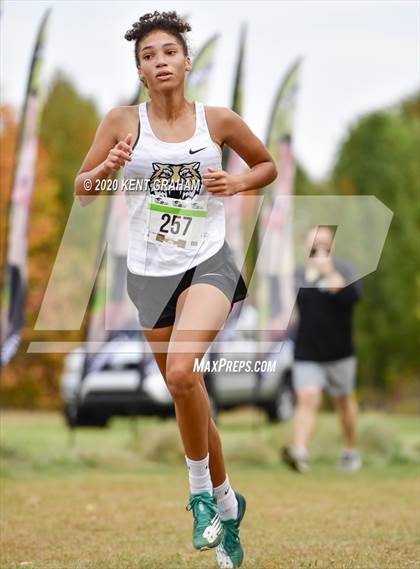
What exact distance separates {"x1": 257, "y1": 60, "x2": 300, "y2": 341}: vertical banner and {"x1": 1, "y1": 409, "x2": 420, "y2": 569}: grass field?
6.18ft

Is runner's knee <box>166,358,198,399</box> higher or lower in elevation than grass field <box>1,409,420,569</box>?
higher

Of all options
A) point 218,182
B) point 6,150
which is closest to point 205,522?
point 218,182

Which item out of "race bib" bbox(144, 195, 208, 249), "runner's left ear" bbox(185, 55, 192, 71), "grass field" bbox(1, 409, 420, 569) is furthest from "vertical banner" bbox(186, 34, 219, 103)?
"race bib" bbox(144, 195, 208, 249)

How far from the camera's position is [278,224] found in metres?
13.6

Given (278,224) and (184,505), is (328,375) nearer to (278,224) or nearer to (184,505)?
(184,505)

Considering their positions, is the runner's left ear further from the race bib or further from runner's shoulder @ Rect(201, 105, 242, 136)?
the race bib

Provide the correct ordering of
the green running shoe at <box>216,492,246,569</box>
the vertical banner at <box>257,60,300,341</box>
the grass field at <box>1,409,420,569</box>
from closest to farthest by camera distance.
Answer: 1. the green running shoe at <box>216,492,246,569</box>
2. the grass field at <box>1,409,420,569</box>
3. the vertical banner at <box>257,60,300,341</box>

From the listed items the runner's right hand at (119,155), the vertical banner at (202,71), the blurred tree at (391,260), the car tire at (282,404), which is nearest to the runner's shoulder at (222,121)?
the runner's right hand at (119,155)

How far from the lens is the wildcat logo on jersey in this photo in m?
4.77

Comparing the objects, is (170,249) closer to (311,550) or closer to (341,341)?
(311,550)

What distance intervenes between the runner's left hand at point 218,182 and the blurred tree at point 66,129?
31113mm

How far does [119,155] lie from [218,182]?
41 centimetres

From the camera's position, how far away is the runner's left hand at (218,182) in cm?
469

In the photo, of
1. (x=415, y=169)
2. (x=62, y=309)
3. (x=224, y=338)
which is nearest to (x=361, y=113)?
(x=415, y=169)
